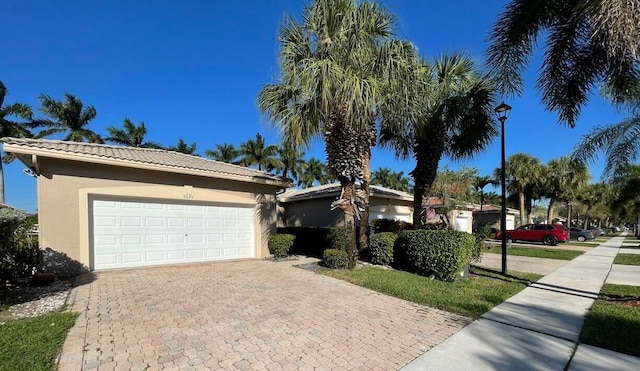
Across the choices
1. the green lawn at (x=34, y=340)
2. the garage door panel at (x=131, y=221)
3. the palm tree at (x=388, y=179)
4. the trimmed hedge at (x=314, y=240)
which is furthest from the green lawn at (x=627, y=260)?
the palm tree at (x=388, y=179)

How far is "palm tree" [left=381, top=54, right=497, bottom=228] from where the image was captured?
431 inches

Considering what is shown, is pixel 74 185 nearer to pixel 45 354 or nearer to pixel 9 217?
pixel 9 217

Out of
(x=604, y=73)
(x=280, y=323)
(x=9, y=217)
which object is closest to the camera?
(x=280, y=323)

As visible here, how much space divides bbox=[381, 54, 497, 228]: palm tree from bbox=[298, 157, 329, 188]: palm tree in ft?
121

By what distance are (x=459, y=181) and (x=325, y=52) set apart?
1436 cm

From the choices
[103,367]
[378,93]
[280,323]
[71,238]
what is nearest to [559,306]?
[280,323]

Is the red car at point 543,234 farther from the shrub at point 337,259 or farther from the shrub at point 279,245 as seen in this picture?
the shrub at point 337,259

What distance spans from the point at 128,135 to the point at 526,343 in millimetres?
37314

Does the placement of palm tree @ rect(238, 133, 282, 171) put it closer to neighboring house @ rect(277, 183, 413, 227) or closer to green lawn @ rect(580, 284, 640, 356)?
neighboring house @ rect(277, 183, 413, 227)

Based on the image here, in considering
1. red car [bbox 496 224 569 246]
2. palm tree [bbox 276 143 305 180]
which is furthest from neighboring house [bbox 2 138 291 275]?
palm tree [bbox 276 143 305 180]

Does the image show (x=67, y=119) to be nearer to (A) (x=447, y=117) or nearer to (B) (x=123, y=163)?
(B) (x=123, y=163)

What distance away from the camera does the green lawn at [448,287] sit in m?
6.81

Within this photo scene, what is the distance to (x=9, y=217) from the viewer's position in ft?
19.4

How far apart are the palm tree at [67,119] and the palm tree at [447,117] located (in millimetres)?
30128
